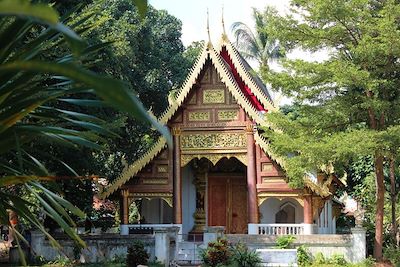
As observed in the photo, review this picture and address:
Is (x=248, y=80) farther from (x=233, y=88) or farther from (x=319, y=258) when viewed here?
(x=319, y=258)

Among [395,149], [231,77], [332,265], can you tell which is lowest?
[332,265]

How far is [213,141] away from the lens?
58.3ft

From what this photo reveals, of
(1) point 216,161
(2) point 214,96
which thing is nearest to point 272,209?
(1) point 216,161

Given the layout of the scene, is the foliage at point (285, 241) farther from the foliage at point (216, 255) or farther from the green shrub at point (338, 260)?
the foliage at point (216, 255)

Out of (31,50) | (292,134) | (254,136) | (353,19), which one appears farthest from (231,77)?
(31,50)

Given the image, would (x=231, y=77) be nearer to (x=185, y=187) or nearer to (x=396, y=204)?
(x=185, y=187)

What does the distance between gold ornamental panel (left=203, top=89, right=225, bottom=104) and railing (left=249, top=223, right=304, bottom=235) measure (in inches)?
142

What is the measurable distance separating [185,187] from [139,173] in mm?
2109

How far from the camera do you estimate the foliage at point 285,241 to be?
1536cm

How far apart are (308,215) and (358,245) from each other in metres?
1.92

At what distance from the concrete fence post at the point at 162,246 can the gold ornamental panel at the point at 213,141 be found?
356cm

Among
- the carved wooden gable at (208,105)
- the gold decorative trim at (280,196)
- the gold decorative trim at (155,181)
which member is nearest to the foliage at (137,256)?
the gold decorative trim at (155,181)

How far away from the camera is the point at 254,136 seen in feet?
56.8

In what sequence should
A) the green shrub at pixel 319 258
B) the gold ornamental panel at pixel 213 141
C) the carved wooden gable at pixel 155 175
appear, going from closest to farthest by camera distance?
the green shrub at pixel 319 258 → the gold ornamental panel at pixel 213 141 → the carved wooden gable at pixel 155 175
